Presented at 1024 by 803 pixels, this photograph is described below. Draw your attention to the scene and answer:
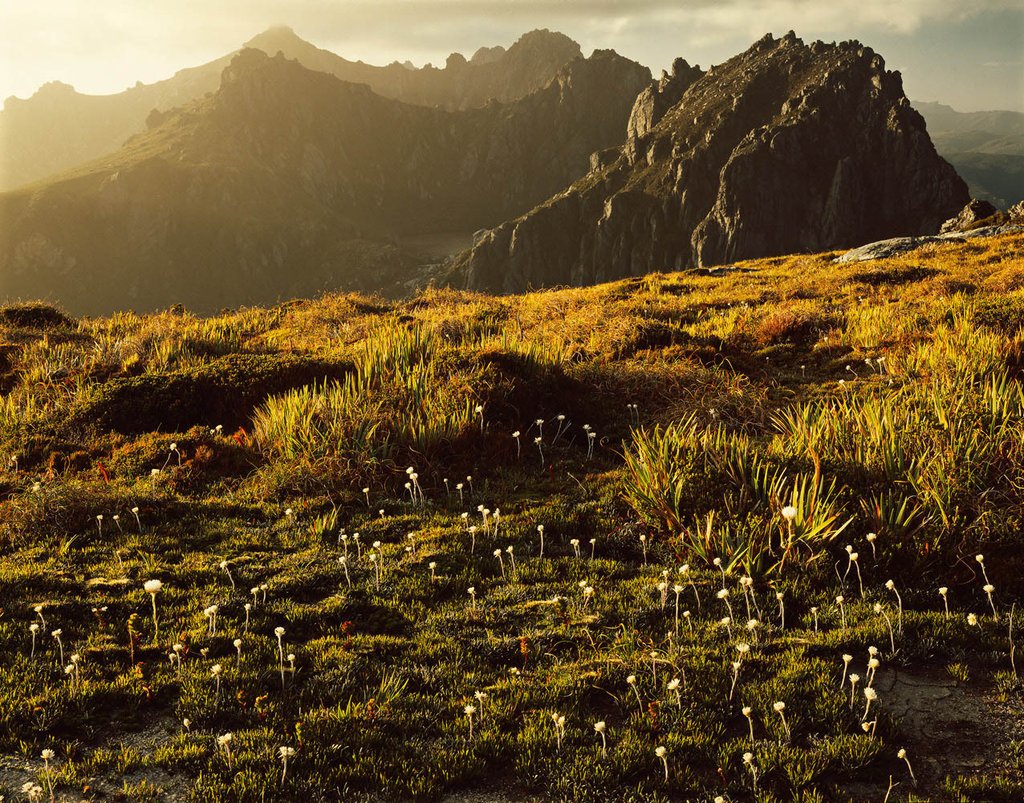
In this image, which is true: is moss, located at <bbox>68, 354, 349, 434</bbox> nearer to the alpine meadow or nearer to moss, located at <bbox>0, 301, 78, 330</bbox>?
the alpine meadow

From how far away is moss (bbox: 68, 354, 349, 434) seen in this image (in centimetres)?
1163

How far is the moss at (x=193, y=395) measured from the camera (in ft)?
38.2

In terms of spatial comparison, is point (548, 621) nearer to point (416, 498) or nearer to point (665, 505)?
point (665, 505)

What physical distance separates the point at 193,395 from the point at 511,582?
846 centimetres

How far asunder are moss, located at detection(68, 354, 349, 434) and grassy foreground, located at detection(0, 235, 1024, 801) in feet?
0.21

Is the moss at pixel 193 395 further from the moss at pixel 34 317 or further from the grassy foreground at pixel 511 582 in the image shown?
the moss at pixel 34 317

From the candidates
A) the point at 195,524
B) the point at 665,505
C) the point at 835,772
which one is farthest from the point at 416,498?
the point at 835,772

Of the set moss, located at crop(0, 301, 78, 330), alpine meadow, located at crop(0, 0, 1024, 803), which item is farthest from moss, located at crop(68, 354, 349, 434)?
moss, located at crop(0, 301, 78, 330)

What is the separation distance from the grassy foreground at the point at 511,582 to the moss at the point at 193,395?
0.06m

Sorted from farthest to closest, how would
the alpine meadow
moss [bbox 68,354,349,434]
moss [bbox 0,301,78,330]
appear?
1. moss [bbox 0,301,78,330]
2. moss [bbox 68,354,349,434]
3. the alpine meadow

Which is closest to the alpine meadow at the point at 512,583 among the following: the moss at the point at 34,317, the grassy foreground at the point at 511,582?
the grassy foreground at the point at 511,582

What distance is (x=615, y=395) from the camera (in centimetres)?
1244

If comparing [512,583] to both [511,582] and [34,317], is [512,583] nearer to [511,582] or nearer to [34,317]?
[511,582]

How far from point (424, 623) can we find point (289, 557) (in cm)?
201
